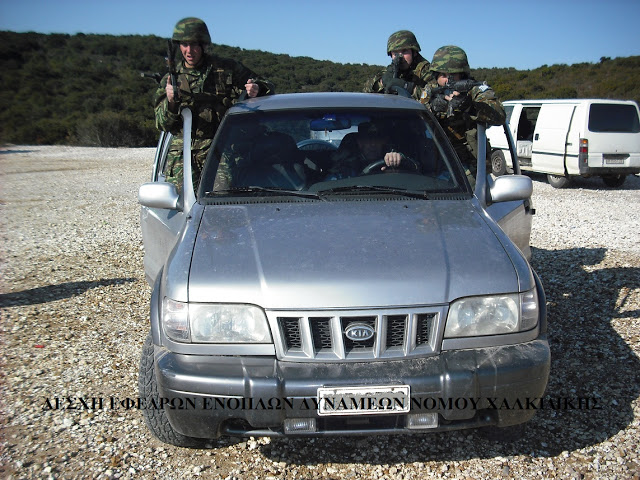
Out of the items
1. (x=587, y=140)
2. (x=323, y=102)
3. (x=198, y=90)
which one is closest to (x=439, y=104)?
(x=323, y=102)

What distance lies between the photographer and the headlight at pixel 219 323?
242cm

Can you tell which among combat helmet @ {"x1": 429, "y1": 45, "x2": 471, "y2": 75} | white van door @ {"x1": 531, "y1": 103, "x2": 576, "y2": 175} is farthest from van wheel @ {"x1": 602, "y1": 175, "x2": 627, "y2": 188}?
combat helmet @ {"x1": 429, "y1": 45, "x2": 471, "y2": 75}

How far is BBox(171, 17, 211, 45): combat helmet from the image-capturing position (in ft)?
16.5

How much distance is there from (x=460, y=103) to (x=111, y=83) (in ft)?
156

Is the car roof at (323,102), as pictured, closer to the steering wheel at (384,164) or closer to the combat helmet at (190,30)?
the steering wheel at (384,164)

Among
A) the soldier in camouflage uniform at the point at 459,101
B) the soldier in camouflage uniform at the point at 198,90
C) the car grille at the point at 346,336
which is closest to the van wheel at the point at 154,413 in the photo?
the car grille at the point at 346,336

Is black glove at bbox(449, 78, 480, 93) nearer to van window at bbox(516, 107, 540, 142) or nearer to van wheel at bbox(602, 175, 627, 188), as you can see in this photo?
van wheel at bbox(602, 175, 627, 188)

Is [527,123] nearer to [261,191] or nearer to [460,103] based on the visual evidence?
[460,103]

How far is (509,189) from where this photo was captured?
348cm

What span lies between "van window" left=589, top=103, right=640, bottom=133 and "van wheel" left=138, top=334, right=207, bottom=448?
37.8 ft

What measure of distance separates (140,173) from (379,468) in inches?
576

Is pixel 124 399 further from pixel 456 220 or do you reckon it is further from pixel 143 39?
pixel 143 39

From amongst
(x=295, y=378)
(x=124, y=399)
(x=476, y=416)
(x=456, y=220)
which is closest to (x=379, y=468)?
(x=476, y=416)

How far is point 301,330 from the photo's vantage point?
240 centimetres
